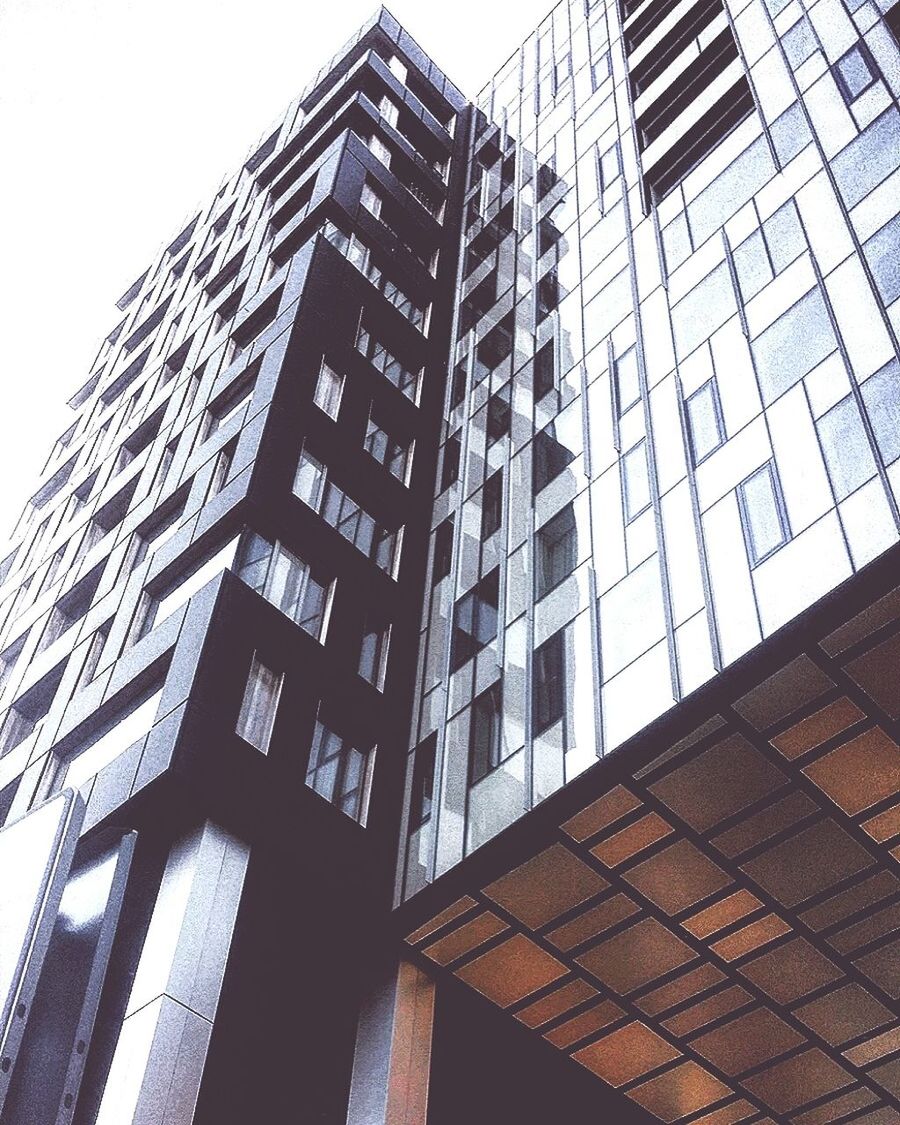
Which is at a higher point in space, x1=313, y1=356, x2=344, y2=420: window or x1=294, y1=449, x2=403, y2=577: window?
x1=313, y1=356, x2=344, y2=420: window

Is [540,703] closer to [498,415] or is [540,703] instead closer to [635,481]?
[635,481]

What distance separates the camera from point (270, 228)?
43.9m

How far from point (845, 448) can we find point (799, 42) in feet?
49.3

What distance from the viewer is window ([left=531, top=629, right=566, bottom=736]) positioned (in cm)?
2264

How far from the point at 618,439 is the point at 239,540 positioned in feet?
28.6

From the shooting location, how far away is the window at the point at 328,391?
31.8 meters

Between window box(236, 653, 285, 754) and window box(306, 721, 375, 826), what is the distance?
3.78ft

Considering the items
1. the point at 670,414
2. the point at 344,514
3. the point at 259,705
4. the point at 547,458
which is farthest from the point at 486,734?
the point at 344,514

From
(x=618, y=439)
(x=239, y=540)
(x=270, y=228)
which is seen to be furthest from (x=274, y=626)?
(x=270, y=228)

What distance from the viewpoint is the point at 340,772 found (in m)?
25.0

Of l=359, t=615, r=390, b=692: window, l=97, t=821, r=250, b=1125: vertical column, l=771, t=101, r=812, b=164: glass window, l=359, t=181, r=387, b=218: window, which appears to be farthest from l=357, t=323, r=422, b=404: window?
l=97, t=821, r=250, b=1125: vertical column

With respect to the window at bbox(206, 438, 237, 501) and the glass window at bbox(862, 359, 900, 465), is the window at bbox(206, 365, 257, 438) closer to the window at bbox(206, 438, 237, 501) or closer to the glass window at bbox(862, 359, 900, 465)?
the window at bbox(206, 438, 237, 501)

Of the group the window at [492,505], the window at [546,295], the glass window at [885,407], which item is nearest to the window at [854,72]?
the window at [546,295]

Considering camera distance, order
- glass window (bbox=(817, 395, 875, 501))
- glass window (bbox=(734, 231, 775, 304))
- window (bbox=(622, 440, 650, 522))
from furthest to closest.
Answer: glass window (bbox=(734, 231, 775, 304)), window (bbox=(622, 440, 650, 522)), glass window (bbox=(817, 395, 875, 501))
